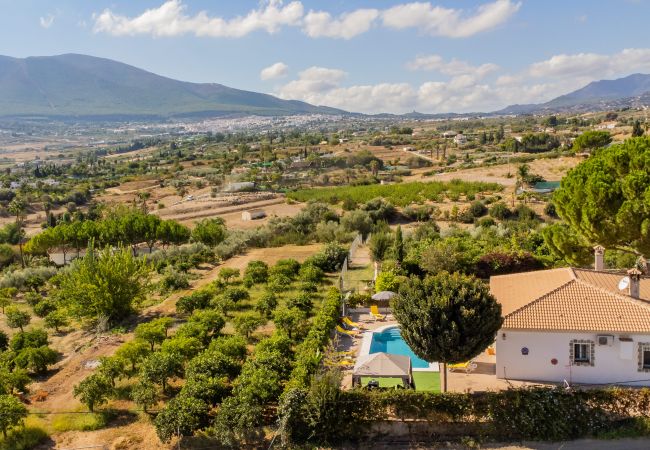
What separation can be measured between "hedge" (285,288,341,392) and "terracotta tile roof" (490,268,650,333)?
17.9ft

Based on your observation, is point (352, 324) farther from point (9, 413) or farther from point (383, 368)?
point (9, 413)

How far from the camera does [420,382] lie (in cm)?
1494

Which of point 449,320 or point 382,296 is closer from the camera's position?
point 449,320

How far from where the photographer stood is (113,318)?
22719 millimetres

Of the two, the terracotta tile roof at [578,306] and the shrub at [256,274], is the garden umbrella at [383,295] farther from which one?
the shrub at [256,274]

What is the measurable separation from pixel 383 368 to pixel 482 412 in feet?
9.54

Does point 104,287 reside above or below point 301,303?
above

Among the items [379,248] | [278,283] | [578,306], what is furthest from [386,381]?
[379,248]

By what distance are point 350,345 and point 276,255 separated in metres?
17.4

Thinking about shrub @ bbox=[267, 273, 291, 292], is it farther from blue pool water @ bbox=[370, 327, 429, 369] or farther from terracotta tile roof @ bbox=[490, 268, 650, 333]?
terracotta tile roof @ bbox=[490, 268, 650, 333]

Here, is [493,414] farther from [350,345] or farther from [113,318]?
[113,318]

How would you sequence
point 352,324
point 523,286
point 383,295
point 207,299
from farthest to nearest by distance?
point 207,299
point 383,295
point 352,324
point 523,286

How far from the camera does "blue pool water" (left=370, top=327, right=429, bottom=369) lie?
17.6 meters

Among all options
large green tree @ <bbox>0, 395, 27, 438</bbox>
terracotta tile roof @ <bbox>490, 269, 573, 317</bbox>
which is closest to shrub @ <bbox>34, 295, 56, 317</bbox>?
large green tree @ <bbox>0, 395, 27, 438</bbox>
